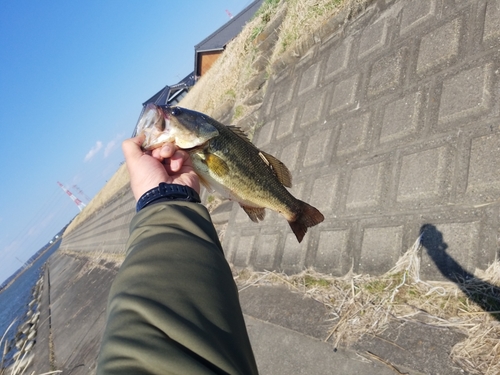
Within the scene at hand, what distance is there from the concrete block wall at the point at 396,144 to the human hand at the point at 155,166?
1716mm

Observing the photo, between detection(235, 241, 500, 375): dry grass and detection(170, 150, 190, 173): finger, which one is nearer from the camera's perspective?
detection(235, 241, 500, 375): dry grass

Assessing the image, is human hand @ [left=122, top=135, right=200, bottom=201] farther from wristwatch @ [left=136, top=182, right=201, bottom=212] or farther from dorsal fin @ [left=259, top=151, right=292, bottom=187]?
dorsal fin @ [left=259, top=151, right=292, bottom=187]

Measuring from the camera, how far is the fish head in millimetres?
2799

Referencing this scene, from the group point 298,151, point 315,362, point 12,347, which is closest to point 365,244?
point 315,362

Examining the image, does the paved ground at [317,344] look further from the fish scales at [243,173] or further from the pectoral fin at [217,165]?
the pectoral fin at [217,165]

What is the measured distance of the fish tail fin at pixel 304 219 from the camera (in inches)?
120

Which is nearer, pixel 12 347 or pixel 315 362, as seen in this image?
pixel 315 362

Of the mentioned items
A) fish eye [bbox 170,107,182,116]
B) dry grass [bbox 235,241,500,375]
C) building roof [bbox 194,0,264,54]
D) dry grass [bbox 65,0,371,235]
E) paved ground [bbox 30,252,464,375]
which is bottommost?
paved ground [bbox 30,252,464,375]

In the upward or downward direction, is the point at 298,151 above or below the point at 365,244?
above

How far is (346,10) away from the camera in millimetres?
4738

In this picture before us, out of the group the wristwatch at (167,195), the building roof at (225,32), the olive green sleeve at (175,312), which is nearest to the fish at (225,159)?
the wristwatch at (167,195)

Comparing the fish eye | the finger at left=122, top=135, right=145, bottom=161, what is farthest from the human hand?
the fish eye

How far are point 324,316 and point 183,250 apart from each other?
6.70ft

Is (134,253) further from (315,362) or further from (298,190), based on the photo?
(298,190)
